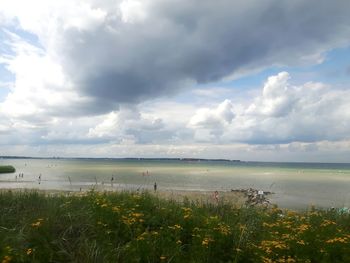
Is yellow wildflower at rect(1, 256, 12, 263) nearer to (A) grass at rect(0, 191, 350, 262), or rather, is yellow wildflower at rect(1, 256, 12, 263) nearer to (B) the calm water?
(A) grass at rect(0, 191, 350, 262)

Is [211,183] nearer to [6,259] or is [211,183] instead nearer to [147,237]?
[147,237]

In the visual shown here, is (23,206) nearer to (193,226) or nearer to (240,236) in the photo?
(193,226)

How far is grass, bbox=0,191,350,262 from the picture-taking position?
22.1 feet

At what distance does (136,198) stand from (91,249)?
3482 millimetres

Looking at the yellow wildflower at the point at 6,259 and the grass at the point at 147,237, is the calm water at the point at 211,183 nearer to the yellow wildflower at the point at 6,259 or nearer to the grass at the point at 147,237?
the grass at the point at 147,237

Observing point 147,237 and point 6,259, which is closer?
point 6,259

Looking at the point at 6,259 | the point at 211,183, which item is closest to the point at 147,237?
the point at 6,259

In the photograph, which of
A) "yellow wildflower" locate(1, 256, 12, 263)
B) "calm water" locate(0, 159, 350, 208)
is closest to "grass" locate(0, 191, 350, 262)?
"yellow wildflower" locate(1, 256, 12, 263)

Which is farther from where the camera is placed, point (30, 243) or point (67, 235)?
point (67, 235)

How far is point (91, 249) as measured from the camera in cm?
682

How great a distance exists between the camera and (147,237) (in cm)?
741

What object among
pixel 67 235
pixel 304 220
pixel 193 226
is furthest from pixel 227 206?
pixel 67 235

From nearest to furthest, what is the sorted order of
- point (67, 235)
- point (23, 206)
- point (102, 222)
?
point (67, 235) < point (102, 222) < point (23, 206)

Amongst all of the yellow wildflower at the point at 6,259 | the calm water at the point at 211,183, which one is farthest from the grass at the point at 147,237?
the calm water at the point at 211,183
